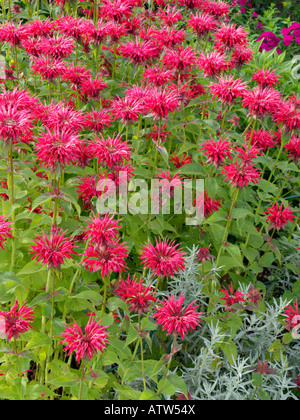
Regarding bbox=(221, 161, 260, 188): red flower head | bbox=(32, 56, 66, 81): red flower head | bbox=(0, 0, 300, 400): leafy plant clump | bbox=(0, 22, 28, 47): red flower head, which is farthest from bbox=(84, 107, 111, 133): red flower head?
bbox=(0, 22, 28, 47): red flower head

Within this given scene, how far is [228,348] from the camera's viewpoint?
5.23ft

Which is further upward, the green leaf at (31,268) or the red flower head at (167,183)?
the red flower head at (167,183)

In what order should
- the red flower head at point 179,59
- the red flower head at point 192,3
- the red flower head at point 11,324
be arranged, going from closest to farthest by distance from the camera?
the red flower head at point 11,324 < the red flower head at point 179,59 < the red flower head at point 192,3

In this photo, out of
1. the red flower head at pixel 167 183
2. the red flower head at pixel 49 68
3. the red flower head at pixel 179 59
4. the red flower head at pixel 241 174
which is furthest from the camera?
the red flower head at pixel 179 59

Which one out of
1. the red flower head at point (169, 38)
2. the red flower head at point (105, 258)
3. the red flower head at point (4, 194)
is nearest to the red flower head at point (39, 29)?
the red flower head at point (169, 38)

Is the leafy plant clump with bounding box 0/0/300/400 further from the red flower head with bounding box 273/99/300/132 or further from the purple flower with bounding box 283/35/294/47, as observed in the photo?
the purple flower with bounding box 283/35/294/47

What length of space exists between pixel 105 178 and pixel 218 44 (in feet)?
3.37

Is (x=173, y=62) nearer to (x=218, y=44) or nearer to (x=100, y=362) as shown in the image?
(x=218, y=44)

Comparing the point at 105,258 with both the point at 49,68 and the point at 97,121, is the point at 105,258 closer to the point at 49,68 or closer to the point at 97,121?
the point at 97,121

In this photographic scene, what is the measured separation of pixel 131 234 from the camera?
1689 millimetres

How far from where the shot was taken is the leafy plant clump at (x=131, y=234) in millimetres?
1289

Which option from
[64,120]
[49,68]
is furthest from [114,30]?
[64,120]

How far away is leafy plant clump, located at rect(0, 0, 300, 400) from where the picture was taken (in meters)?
1.29

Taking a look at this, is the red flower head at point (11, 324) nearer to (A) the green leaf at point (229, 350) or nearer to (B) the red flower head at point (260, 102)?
(A) the green leaf at point (229, 350)
